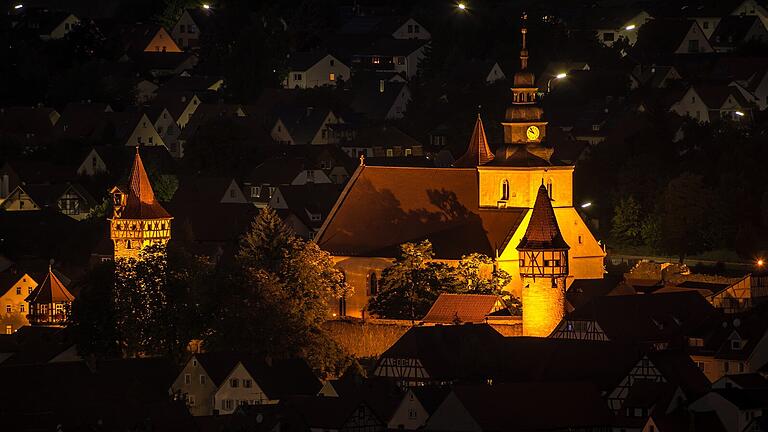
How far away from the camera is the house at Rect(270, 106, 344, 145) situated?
162 metres

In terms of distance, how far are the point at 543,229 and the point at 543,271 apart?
2715 millimetres

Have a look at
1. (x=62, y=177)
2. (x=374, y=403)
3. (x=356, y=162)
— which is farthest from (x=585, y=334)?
(x=62, y=177)

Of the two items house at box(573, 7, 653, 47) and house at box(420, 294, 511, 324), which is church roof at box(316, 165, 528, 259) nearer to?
house at box(420, 294, 511, 324)

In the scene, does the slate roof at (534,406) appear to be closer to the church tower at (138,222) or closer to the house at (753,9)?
the church tower at (138,222)

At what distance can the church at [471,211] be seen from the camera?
375 feet

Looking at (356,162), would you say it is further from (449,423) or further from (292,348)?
(449,423)

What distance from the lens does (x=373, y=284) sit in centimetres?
11625

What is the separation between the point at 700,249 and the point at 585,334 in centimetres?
2200

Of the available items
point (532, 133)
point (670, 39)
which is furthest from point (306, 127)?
point (532, 133)

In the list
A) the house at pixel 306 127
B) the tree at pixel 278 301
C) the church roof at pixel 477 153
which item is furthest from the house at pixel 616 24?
the tree at pixel 278 301

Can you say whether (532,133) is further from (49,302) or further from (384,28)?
(384,28)

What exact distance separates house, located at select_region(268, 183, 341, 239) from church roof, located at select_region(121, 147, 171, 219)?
11.3 meters

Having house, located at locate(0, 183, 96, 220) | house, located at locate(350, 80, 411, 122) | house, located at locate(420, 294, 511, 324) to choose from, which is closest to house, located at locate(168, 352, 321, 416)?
house, located at locate(420, 294, 511, 324)

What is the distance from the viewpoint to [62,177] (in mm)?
160750
